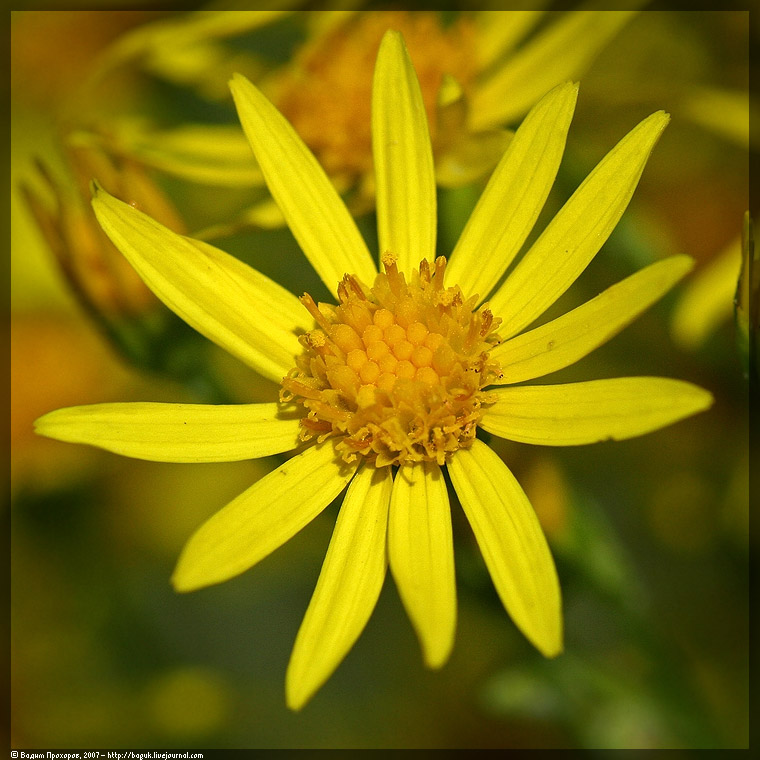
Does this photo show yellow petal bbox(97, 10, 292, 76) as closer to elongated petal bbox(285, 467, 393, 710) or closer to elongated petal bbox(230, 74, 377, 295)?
elongated petal bbox(230, 74, 377, 295)

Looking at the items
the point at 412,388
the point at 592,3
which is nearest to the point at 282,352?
the point at 412,388

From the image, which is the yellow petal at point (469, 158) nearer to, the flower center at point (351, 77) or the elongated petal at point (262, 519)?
the flower center at point (351, 77)

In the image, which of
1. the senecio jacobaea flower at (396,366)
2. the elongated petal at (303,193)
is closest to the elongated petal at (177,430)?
the senecio jacobaea flower at (396,366)

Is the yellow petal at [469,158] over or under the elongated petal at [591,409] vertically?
over

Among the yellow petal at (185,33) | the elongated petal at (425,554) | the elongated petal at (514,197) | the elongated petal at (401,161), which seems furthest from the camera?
the yellow petal at (185,33)

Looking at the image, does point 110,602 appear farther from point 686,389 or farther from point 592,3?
point 592,3

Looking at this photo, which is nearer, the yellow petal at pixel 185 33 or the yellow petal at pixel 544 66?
the yellow petal at pixel 544 66
